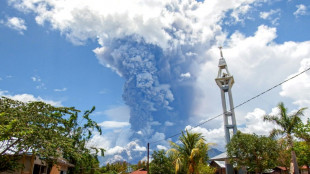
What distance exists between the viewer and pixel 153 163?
132 ft

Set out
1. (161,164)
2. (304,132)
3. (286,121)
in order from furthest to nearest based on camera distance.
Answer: (161,164), (286,121), (304,132)

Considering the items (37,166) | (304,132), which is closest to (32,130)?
(37,166)

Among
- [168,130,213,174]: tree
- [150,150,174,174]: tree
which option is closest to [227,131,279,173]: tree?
[168,130,213,174]: tree

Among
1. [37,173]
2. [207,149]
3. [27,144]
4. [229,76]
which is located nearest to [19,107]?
[27,144]

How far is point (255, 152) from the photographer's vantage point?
26.0 m

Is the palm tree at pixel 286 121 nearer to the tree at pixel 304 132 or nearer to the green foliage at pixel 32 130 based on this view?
the tree at pixel 304 132

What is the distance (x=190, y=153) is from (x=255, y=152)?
8.48 meters

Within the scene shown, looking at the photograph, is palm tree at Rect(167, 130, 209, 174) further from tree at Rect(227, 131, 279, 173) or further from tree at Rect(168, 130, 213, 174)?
tree at Rect(227, 131, 279, 173)

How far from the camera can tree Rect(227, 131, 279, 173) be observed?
25.1m

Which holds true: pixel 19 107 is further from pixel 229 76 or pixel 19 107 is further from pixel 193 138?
pixel 229 76

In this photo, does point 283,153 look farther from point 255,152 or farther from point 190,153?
point 190,153

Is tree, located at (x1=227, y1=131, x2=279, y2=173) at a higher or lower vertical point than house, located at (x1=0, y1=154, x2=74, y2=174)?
higher

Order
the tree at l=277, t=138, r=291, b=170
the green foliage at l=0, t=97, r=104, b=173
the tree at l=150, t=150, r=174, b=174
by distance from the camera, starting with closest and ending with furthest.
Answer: the green foliage at l=0, t=97, r=104, b=173 → the tree at l=277, t=138, r=291, b=170 → the tree at l=150, t=150, r=174, b=174

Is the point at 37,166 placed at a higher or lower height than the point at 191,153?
lower
